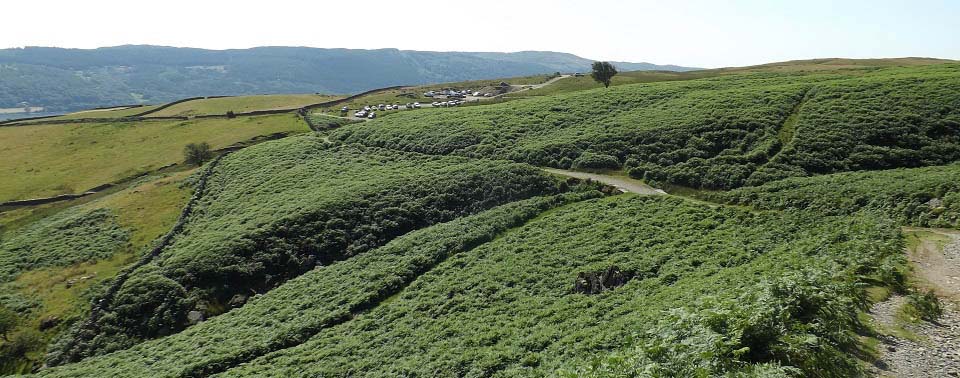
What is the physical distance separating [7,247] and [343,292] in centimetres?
4671

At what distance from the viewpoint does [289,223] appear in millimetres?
49188

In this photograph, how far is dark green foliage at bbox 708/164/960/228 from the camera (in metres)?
29.7

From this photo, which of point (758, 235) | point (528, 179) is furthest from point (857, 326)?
point (528, 179)

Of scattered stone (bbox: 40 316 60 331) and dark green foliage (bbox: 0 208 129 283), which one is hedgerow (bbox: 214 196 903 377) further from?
dark green foliage (bbox: 0 208 129 283)

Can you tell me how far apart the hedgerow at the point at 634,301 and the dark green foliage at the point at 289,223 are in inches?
453

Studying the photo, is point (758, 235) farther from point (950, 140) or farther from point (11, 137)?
point (11, 137)

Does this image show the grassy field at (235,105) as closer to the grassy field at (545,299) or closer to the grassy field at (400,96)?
the grassy field at (400,96)

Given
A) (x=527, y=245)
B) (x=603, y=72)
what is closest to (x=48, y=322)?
(x=527, y=245)

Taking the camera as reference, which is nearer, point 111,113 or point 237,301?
point 237,301

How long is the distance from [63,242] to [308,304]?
38.5 metres

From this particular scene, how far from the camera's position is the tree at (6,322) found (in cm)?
3922

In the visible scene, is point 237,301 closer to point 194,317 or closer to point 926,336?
point 194,317

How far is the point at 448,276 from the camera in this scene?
35469 mm

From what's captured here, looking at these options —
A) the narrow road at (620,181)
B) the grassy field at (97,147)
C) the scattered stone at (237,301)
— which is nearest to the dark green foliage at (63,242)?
the grassy field at (97,147)
